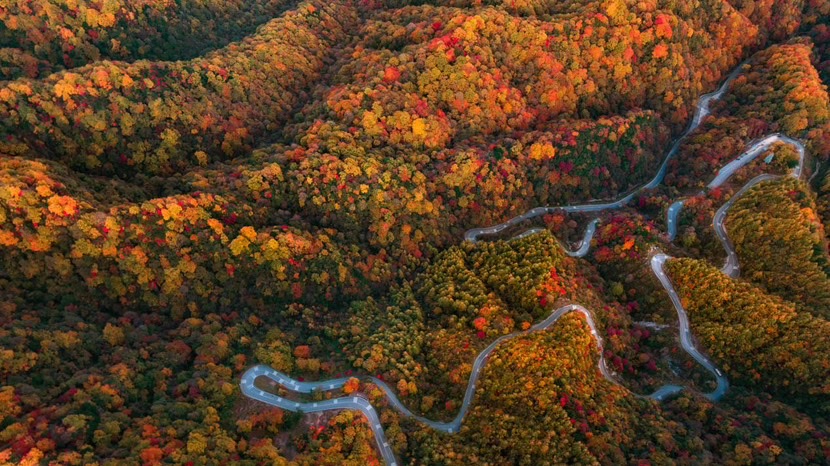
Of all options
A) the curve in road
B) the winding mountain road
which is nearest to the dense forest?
the winding mountain road

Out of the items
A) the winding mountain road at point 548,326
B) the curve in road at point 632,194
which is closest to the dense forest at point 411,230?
the winding mountain road at point 548,326

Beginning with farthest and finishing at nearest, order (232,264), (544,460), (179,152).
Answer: (179,152), (232,264), (544,460)

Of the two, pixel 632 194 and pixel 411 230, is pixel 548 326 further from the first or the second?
pixel 632 194

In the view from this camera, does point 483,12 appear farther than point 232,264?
Yes

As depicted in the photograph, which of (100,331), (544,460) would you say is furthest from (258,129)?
(544,460)

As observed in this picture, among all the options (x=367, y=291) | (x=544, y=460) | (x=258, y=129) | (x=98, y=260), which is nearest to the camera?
(x=544, y=460)

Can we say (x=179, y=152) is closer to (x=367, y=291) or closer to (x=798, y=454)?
(x=367, y=291)

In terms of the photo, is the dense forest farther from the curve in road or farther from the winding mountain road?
the curve in road

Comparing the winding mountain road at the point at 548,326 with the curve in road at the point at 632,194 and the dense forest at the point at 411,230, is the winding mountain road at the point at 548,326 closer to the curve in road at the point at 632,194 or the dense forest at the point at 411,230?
the curve in road at the point at 632,194

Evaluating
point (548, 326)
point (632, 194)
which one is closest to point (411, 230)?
point (548, 326)
